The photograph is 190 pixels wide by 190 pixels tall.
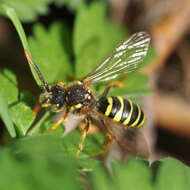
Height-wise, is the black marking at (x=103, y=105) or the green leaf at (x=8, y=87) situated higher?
the green leaf at (x=8, y=87)

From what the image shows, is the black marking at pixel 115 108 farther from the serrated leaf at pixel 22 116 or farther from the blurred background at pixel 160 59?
the blurred background at pixel 160 59

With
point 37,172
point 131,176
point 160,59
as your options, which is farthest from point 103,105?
point 160,59

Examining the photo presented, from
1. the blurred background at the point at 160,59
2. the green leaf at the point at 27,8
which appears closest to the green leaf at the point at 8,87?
the green leaf at the point at 27,8

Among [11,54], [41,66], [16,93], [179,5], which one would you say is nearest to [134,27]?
[179,5]

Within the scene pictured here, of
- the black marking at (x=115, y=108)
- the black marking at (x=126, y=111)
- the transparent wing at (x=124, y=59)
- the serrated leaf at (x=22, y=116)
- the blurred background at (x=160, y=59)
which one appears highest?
the serrated leaf at (x=22, y=116)

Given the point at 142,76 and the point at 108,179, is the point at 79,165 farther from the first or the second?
the point at 142,76

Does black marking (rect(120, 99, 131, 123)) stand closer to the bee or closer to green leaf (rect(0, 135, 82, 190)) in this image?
the bee

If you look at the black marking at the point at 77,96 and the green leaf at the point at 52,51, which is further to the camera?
the green leaf at the point at 52,51

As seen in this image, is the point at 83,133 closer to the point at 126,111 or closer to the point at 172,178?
the point at 126,111
